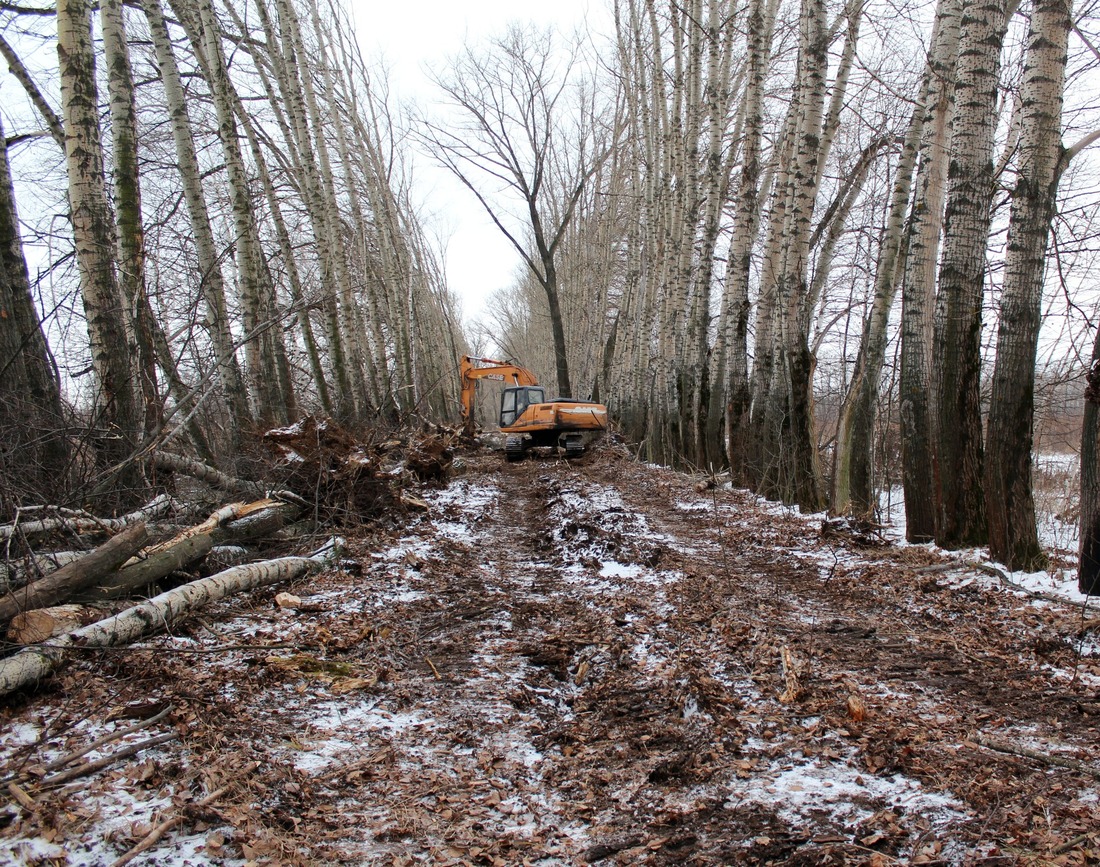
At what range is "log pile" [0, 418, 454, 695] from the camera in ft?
10.5

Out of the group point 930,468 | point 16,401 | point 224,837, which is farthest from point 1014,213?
point 16,401

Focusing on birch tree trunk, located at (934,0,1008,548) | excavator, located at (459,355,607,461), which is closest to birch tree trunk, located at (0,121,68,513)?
birch tree trunk, located at (934,0,1008,548)

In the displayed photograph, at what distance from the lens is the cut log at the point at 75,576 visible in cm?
317

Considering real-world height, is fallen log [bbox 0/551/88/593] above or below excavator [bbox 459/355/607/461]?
below

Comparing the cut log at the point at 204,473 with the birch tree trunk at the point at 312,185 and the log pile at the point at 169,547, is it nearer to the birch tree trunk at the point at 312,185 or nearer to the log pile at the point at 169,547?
the log pile at the point at 169,547

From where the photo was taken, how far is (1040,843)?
78.2 inches

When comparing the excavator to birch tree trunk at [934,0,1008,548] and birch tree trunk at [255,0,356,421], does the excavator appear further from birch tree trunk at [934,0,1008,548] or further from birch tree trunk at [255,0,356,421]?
birch tree trunk at [934,0,1008,548]

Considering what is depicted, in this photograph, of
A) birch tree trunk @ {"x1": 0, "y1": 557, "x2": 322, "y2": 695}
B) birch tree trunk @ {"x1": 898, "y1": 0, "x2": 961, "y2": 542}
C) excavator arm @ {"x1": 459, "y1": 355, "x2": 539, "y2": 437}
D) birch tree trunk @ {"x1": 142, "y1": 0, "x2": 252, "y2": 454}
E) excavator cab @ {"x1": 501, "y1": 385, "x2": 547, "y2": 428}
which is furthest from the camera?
excavator arm @ {"x1": 459, "y1": 355, "x2": 539, "y2": 437}

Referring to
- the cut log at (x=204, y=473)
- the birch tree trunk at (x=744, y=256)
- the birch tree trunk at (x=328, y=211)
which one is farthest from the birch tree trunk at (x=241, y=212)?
the birch tree trunk at (x=744, y=256)

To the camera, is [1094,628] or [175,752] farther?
[1094,628]

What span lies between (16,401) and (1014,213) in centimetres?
767

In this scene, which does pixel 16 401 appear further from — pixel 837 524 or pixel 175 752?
pixel 837 524

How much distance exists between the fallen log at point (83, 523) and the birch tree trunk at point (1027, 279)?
610cm

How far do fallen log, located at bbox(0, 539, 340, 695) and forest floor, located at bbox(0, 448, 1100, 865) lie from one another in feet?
0.31
